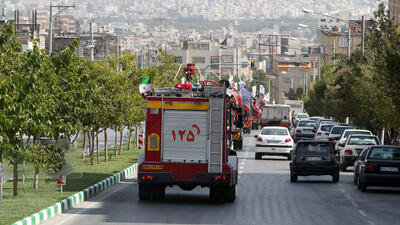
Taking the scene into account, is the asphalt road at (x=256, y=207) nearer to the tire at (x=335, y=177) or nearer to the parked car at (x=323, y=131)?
the tire at (x=335, y=177)

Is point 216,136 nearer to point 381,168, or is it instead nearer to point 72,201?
point 72,201

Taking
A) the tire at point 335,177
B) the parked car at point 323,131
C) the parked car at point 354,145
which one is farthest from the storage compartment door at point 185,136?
the parked car at point 323,131

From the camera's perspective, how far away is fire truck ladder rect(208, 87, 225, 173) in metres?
20.6

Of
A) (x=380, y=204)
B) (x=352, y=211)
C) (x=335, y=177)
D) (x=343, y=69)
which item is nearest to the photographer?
(x=352, y=211)

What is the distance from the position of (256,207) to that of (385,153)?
628 centimetres

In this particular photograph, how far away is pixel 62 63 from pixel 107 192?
3.70 metres

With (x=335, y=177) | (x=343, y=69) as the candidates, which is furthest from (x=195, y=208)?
(x=343, y=69)

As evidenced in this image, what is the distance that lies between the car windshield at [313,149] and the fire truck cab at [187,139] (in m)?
8.47

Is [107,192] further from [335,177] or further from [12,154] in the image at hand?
[335,177]

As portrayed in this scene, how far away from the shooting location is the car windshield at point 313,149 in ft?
94.8

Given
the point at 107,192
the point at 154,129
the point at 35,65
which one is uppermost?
the point at 35,65

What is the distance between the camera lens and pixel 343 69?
2324 inches

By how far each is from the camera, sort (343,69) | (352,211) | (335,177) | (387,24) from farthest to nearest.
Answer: (343,69), (387,24), (335,177), (352,211)

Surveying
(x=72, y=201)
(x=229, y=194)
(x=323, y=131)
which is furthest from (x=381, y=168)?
(x=323, y=131)
